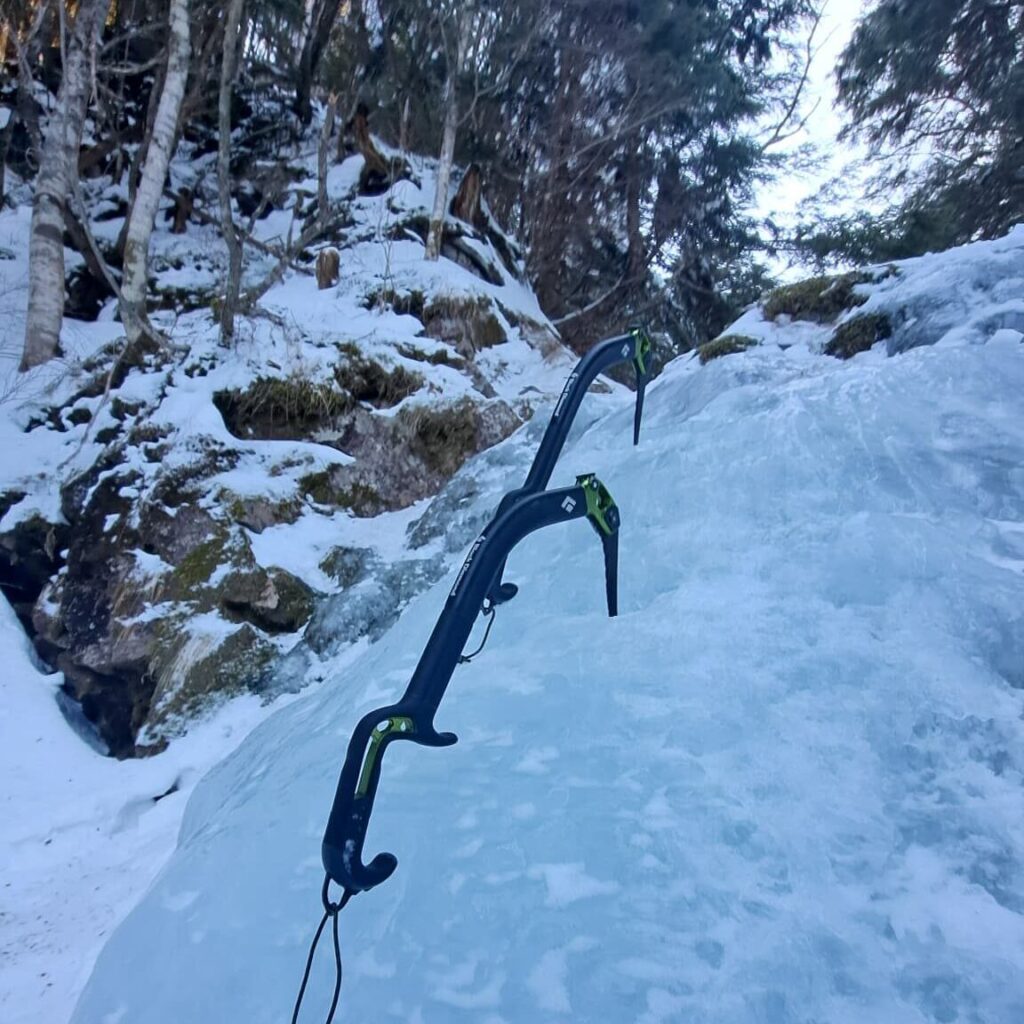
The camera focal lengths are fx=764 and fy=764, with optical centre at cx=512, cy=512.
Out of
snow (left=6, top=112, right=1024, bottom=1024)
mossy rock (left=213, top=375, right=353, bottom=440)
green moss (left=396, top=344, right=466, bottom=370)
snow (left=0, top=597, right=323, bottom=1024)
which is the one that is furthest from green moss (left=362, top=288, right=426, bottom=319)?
snow (left=0, top=597, right=323, bottom=1024)

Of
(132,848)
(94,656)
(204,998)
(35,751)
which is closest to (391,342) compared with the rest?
(94,656)

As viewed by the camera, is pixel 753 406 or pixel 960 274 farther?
pixel 960 274

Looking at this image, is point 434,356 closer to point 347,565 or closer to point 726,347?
point 347,565

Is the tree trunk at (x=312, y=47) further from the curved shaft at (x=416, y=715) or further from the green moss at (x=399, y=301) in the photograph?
the curved shaft at (x=416, y=715)

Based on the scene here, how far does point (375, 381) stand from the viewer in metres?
5.89

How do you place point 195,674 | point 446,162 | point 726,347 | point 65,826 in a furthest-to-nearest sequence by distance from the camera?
1. point 446,162
2. point 726,347
3. point 195,674
4. point 65,826

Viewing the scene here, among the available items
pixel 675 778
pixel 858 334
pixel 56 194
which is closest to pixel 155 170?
pixel 56 194

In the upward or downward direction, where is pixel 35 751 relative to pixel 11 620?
downward

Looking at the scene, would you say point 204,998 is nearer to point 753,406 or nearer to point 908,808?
point 908,808

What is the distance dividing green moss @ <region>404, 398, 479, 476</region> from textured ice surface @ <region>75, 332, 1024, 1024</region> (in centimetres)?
276

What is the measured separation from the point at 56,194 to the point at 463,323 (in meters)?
3.61

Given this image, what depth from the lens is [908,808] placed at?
1722 millimetres

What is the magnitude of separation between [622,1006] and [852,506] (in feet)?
6.44

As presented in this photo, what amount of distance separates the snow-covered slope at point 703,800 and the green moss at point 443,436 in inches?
108
